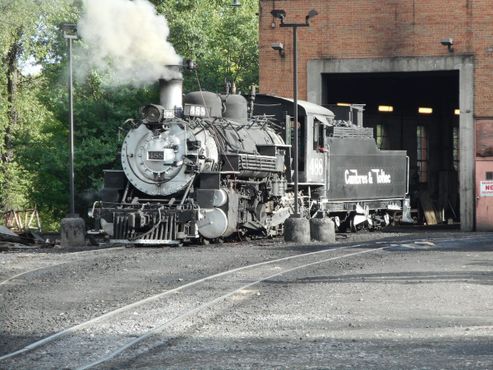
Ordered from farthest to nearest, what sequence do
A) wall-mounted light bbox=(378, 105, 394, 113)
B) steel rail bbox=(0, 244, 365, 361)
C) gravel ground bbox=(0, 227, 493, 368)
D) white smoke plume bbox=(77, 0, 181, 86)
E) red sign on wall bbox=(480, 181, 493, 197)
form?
1. wall-mounted light bbox=(378, 105, 394, 113)
2. red sign on wall bbox=(480, 181, 493, 197)
3. white smoke plume bbox=(77, 0, 181, 86)
4. steel rail bbox=(0, 244, 365, 361)
5. gravel ground bbox=(0, 227, 493, 368)

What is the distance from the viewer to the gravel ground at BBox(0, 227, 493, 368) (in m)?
9.30

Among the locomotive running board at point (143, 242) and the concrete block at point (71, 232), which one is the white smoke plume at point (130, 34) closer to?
the concrete block at point (71, 232)

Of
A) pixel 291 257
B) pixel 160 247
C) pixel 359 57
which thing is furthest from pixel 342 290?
pixel 359 57

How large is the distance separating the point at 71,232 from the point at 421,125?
18982 mm

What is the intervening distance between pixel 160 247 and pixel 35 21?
67.3ft

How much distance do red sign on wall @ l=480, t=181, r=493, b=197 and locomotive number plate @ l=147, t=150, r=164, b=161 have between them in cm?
1311

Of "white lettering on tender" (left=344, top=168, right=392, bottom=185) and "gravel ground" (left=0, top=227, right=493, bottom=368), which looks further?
"white lettering on tender" (left=344, top=168, right=392, bottom=185)

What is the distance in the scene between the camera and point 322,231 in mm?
24594

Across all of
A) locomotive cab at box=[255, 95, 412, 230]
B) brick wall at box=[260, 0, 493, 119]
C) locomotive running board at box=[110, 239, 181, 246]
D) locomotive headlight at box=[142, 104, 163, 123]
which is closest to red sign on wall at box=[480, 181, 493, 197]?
brick wall at box=[260, 0, 493, 119]

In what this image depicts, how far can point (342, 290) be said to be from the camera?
14250 millimetres

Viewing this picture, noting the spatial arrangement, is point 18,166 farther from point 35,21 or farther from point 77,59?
point 77,59

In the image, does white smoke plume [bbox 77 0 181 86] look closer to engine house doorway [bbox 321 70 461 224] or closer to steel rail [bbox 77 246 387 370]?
steel rail [bbox 77 246 387 370]

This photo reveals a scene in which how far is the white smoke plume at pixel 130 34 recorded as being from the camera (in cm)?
2356

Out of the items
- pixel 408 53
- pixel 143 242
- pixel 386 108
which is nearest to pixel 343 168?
pixel 408 53
